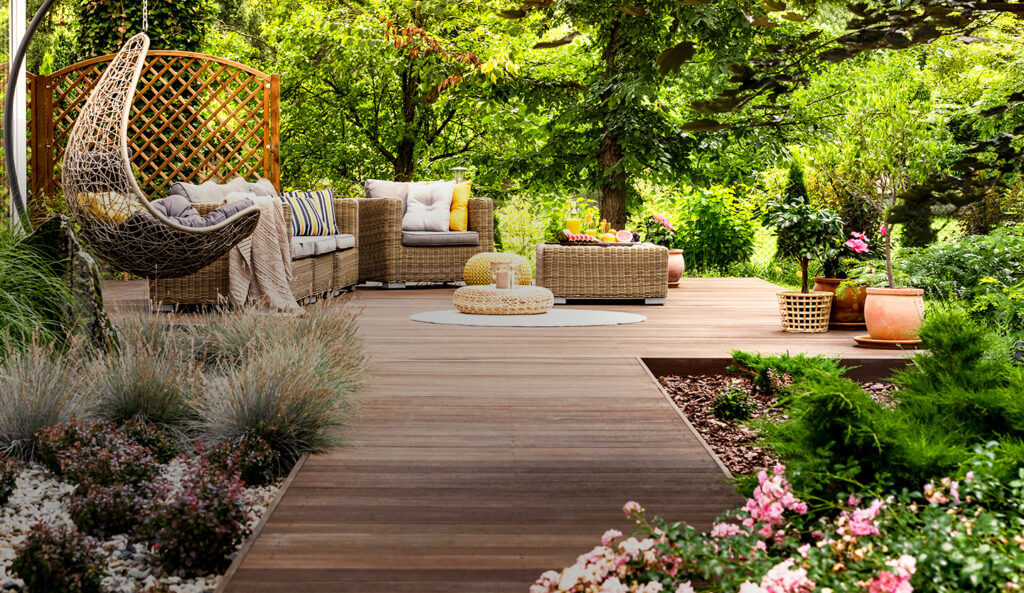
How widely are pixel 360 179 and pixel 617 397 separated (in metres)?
9.57

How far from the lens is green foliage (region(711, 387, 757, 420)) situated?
3121 millimetres

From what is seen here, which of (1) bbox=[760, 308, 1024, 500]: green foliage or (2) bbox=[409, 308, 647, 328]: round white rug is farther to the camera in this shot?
(2) bbox=[409, 308, 647, 328]: round white rug

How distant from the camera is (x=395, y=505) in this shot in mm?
1967

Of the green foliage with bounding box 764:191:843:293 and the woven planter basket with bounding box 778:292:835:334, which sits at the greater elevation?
the green foliage with bounding box 764:191:843:293

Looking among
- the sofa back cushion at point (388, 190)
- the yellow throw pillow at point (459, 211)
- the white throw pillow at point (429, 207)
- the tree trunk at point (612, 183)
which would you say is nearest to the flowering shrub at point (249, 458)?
the white throw pillow at point (429, 207)

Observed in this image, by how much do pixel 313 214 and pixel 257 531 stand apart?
500 cm

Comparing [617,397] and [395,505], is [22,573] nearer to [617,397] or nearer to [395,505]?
[395,505]

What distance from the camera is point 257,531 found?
1776 millimetres

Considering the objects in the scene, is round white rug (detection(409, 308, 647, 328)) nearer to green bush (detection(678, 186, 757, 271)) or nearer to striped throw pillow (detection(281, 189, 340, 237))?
striped throw pillow (detection(281, 189, 340, 237))

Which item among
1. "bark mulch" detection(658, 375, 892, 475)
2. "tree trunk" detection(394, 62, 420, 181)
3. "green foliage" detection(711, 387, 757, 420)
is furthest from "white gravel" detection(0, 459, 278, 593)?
"tree trunk" detection(394, 62, 420, 181)

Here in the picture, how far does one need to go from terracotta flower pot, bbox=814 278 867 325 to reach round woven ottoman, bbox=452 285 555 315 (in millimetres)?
1684

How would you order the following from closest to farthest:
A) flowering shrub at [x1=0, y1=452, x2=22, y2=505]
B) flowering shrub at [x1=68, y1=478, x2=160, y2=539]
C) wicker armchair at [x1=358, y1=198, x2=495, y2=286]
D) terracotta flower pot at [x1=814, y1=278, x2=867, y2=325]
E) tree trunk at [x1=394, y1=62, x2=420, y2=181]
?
flowering shrub at [x1=68, y1=478, x2=160, y2=539] → flowering shrub at [x1=0, y1=452, x2=22, y2=505] → terracotta flower pot at [x1=814, y1=278, x2=867, y2=325] → wicker armchair at [x1=358, y1=198, x2=495, y2=286] → tree trunk at [x1=394, y1=62, x2=420, y2=181]

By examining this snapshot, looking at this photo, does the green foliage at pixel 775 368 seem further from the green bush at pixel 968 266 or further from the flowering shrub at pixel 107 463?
the flowering shrub at pixel 107 463

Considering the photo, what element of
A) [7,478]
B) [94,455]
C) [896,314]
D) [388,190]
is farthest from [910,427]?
[388,190]
